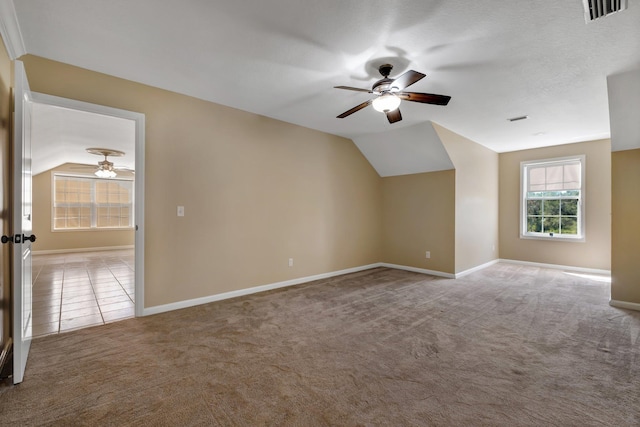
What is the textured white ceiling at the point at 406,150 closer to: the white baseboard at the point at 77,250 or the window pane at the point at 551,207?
the window pane at the point at 551,207

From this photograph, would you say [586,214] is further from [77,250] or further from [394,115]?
[77,250]

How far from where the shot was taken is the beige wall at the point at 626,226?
347 cm

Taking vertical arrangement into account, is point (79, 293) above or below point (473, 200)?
below

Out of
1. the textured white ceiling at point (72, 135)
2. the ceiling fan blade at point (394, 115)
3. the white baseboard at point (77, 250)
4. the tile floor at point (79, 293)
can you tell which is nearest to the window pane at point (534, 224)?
the ceiling fan blade at point (394, 115)

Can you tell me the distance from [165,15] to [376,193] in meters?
4.69

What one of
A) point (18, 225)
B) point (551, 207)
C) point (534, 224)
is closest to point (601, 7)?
point (18, 225)

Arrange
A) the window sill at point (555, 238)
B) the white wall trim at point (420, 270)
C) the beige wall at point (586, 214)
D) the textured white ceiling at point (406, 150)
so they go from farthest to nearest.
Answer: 1. the window sill at point (555, 238)
2. the beige wall at point (586, 214)
3. the white wall trim at point (420, 270)
4. the textured white ceiling at point (406, 150)

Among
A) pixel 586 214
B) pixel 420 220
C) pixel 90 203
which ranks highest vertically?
pixel 90 203

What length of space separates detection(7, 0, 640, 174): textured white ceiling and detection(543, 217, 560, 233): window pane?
297 cm

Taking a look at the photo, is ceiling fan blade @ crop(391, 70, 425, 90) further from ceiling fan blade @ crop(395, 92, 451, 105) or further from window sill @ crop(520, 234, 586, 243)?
window sill @ crop(520, 234, 586, 243)

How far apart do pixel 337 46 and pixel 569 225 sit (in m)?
6.17

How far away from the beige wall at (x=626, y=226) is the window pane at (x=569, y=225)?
7.81 ft

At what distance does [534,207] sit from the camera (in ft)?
20.1

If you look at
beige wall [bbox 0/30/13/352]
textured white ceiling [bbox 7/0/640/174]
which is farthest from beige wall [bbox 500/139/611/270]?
beige wall [bbox 0/30/13/352]
